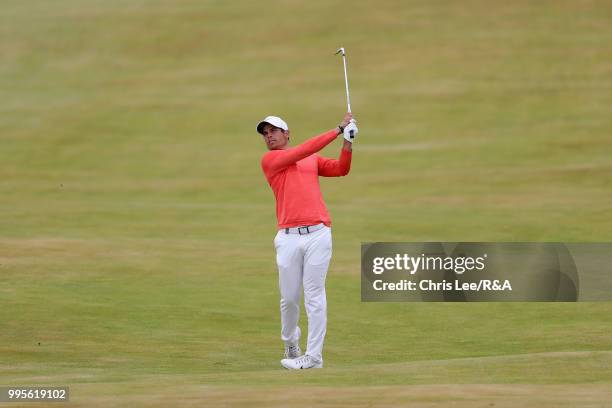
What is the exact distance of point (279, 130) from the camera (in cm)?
1198

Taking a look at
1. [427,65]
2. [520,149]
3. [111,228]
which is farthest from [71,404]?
[427,65]

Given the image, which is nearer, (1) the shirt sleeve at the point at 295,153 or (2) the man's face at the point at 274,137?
(1) the shirt sleeve at the point at 295,153

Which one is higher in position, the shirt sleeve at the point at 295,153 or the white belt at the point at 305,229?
the shirt sleeve at the point at 295,153

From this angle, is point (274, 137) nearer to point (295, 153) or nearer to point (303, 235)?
point (295, 153)

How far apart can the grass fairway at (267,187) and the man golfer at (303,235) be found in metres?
0.68

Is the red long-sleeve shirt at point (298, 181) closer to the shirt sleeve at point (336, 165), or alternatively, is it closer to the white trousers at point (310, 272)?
the shirt sleeve at point (336, 165)

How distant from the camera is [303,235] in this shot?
11633 mm

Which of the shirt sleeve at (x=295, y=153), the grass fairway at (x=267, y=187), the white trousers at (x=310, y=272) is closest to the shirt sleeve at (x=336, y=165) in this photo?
the shirt sleeve at (x=295, y=153)

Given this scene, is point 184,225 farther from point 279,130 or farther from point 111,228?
point 279,130

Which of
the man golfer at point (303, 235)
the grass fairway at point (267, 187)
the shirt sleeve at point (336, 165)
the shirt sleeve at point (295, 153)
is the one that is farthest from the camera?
the shirt sleeve at point (336, 165)

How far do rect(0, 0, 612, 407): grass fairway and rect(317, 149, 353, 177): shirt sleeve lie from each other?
1974mm

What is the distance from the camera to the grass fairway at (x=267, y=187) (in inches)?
450

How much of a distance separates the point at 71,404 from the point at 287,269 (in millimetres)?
2966

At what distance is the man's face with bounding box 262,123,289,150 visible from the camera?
12.0m
